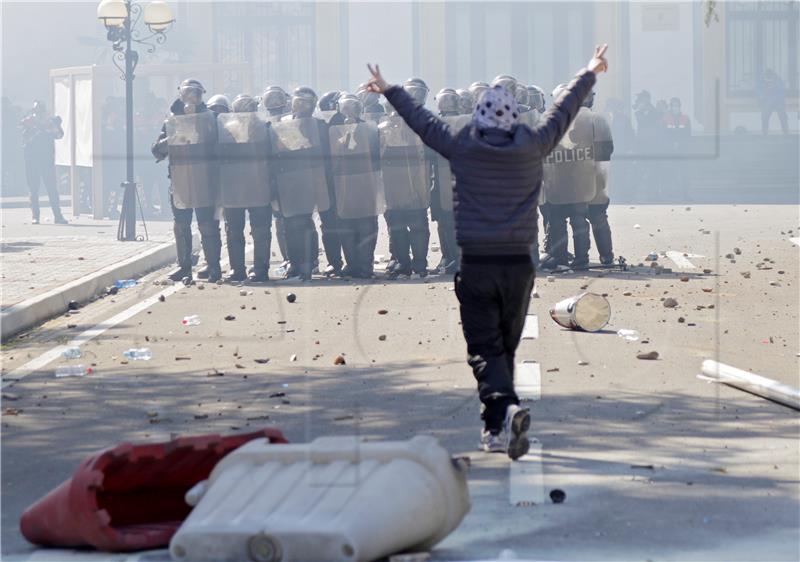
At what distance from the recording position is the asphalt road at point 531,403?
5785 millimetres

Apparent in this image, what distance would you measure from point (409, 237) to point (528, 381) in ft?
23.6

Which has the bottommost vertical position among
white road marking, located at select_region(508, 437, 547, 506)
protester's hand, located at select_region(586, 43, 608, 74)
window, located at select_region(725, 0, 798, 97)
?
white road marking, located at select_region(508, 437, 547, 506)

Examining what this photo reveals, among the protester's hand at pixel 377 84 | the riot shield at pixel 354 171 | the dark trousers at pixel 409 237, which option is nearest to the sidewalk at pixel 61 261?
the riot shield at pixel 354 171

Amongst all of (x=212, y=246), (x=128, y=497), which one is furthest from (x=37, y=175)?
(x=128, y=497)

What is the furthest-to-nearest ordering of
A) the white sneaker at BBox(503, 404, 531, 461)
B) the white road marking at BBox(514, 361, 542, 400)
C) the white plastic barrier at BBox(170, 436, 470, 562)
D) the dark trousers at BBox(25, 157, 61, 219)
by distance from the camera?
the dark trousers at BBox(25, 157, 61, 219) < the white road marking at BBox(514, 361, 542, 400) < the white sneaker at BBox(503, 404, 531, 461) < the white plastic barrier at BBox(170, 436, 470, 562)

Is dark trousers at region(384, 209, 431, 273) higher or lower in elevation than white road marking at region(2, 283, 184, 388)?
higher

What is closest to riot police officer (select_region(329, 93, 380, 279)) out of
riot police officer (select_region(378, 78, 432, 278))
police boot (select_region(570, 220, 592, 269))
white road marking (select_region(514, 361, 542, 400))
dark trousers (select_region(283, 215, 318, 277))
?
riot police officer (select_region(378, 78, 432, 278))

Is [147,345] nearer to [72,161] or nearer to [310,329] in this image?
[310,329]

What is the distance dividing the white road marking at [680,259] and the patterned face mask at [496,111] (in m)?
9.97

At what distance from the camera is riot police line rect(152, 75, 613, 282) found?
15844 mm

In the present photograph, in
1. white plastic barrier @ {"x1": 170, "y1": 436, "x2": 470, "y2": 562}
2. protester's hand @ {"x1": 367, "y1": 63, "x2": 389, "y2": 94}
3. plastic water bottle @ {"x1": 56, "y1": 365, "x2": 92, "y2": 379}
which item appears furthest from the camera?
plastic water bottle @ {"x1": 56, "y1": 365, "x2": 92, "y2": 379}

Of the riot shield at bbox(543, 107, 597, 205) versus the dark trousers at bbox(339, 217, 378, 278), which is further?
the dark trousers at bbox(339, 217, 378, 278)

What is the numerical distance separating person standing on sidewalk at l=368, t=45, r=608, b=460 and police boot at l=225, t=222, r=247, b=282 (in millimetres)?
9116

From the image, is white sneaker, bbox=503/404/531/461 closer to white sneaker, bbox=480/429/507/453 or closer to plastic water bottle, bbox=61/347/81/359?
white sneaker, bbox=480/429/507/453
